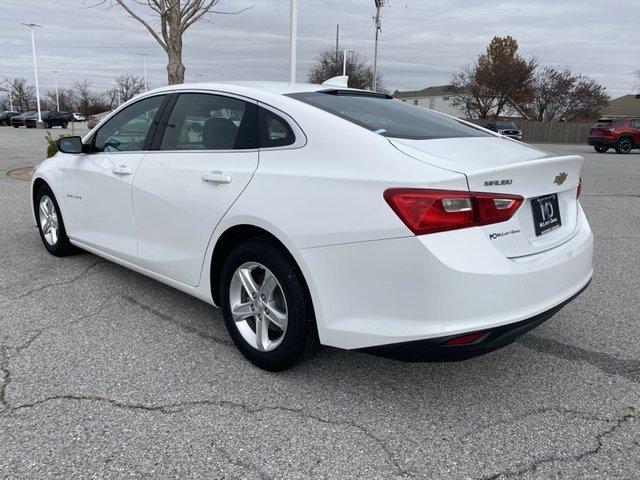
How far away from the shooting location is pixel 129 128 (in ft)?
13.6

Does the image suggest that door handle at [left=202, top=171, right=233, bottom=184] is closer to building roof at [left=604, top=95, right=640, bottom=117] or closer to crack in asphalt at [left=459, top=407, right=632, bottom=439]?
crack in asphalt at [left=459, top=407, right=632, bottom=439]

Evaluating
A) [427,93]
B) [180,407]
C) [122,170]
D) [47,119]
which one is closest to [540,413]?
[180,407]

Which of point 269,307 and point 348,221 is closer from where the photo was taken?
point 348,221

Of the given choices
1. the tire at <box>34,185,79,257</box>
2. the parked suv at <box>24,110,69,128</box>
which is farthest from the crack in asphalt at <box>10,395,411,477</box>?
the parked suv at <box>24,110,69,128</box>

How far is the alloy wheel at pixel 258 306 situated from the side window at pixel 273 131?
2.20 feet

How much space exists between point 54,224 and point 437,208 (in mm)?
4127

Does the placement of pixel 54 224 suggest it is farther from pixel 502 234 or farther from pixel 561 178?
pixel 561 178

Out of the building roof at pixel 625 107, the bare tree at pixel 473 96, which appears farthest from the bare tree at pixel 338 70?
the building roof at pixel 625 107

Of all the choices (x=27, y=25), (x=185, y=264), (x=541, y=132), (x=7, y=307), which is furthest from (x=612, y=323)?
(x=27, y=25)

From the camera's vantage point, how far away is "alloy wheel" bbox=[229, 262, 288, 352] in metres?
2.98

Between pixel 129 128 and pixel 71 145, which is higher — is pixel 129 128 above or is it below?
above

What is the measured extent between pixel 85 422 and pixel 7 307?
1.88m

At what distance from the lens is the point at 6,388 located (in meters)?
2.88

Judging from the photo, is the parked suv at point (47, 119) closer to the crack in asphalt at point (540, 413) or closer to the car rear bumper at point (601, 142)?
the car rear bumper at point (601, 142)
